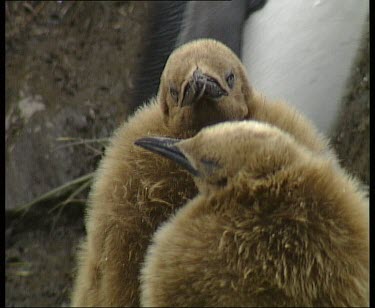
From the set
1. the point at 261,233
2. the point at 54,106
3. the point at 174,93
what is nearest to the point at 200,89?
the point at 174,93

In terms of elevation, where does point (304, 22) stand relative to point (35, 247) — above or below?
above

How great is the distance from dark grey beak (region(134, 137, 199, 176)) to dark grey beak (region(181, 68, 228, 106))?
0.11 meters

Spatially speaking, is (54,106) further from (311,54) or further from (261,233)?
(261,233)

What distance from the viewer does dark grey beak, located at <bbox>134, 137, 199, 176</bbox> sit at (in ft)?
2.45

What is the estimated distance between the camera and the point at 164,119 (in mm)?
906

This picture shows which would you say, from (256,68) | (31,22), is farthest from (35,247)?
(256,68)

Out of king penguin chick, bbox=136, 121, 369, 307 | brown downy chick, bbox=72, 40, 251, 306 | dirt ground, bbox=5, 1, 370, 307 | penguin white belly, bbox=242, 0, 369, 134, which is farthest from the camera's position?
dirt ground, bbox=5, 1, 370, 307

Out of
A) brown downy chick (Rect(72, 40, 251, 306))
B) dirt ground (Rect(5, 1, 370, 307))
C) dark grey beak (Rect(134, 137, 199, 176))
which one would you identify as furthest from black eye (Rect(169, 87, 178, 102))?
dirt ground (Rect(5, 1, 370, 307))

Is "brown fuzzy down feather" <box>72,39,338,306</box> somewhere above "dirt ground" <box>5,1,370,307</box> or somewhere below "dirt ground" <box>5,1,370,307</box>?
above

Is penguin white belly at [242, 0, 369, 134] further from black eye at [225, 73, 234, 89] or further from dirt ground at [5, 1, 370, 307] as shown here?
dirt ground at [5, 1, 370, 307]

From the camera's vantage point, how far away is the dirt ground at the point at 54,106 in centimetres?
189

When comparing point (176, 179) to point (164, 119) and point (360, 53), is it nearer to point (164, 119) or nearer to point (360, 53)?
point (164, 119)

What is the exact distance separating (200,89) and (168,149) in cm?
12

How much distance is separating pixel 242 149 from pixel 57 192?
1.22 m
